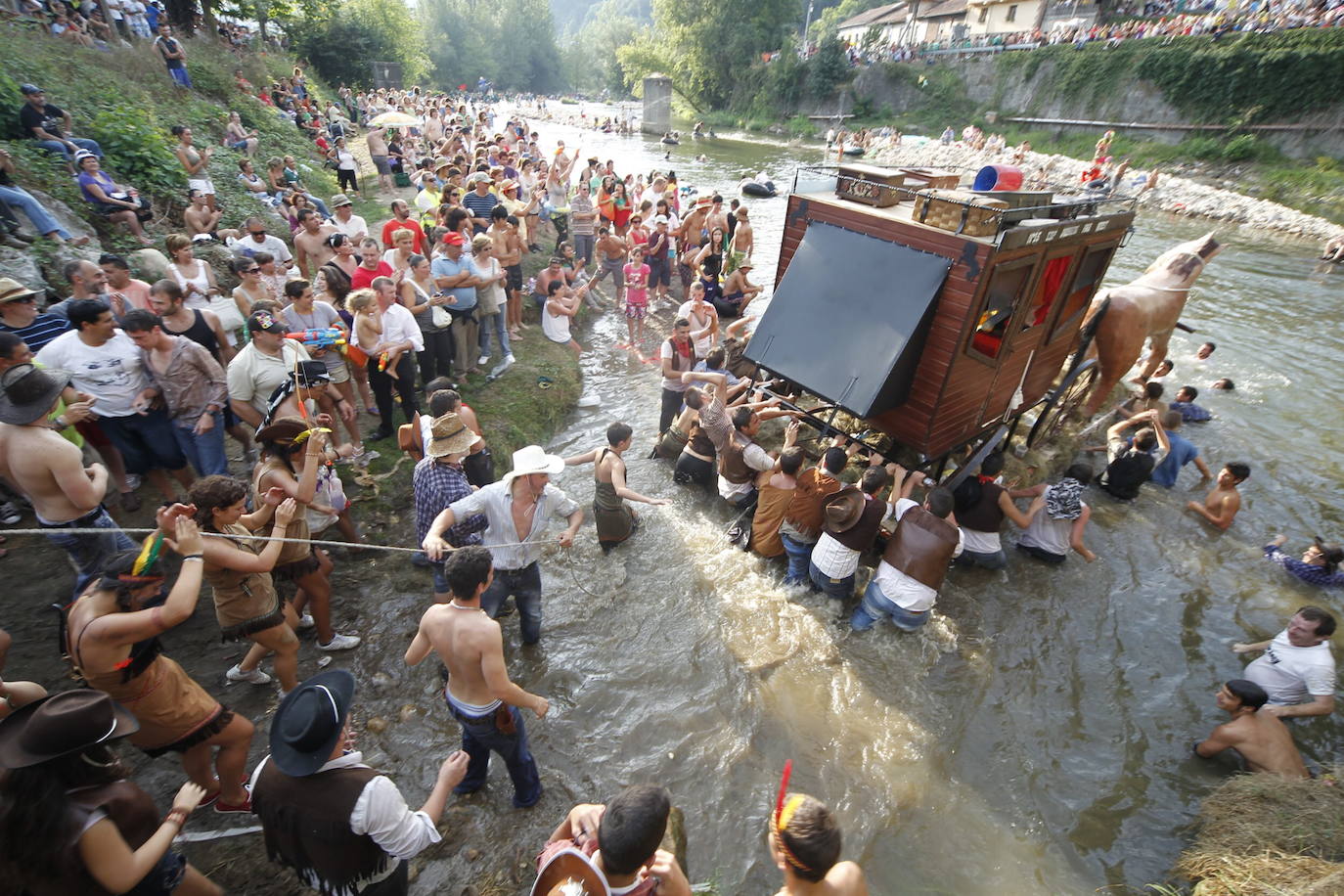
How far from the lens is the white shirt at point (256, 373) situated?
15.5ft

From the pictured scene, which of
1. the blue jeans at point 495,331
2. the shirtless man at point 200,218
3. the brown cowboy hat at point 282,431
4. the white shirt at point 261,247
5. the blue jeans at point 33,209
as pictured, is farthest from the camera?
the shirtless man at point 200,218

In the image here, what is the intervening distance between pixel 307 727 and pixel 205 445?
3.83m

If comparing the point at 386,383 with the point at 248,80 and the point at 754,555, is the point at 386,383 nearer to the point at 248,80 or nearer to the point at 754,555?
the point at 754,555

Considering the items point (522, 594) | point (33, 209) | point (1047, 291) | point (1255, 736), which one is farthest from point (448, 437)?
point (33, 209)

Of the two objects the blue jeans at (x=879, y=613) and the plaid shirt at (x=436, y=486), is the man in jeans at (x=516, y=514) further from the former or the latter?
the blue jeans at (x=879, y=613)

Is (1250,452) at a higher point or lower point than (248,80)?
lower

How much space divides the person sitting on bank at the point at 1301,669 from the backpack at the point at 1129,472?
308 centimetres

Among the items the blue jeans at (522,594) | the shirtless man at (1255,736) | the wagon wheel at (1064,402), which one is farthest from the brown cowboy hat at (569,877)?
the wagon wheel at (1064,402)

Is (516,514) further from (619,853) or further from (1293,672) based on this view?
(1293,672)

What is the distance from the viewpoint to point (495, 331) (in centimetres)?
877

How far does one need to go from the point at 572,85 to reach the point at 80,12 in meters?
87.5

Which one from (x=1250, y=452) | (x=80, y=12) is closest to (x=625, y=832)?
(x=1250, y=452)

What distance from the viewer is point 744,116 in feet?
163

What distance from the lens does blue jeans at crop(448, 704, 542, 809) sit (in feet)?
11.0
